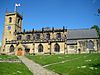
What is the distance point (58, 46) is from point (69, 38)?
533 cm

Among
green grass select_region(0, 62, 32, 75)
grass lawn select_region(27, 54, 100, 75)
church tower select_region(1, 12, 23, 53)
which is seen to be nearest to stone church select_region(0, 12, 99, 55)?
church tower select_region(1, 12, 23, 53)

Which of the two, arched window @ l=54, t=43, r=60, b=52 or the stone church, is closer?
the stone church

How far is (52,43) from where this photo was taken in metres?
64.4

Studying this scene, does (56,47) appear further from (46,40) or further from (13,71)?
(13,71)

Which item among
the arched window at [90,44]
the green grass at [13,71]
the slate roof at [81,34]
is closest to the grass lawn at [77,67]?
the green grass at [13,71]


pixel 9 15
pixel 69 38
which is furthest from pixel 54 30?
pixel 9 15

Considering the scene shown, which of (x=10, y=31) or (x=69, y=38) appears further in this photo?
(x=10, y=31)

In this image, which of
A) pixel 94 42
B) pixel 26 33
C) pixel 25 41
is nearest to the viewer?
pixel 94 42

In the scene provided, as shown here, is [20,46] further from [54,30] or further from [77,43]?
[77,43]

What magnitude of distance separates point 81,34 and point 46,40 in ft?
44.8

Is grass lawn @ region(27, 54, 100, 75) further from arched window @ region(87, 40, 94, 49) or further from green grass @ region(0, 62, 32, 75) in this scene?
arched window @ region(87, 40, 94, 49)

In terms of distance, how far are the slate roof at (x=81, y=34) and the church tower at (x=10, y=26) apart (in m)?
23.0

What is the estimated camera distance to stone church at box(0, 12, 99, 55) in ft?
206

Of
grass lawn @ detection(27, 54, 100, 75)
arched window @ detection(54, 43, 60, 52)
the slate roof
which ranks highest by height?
the slate roof
